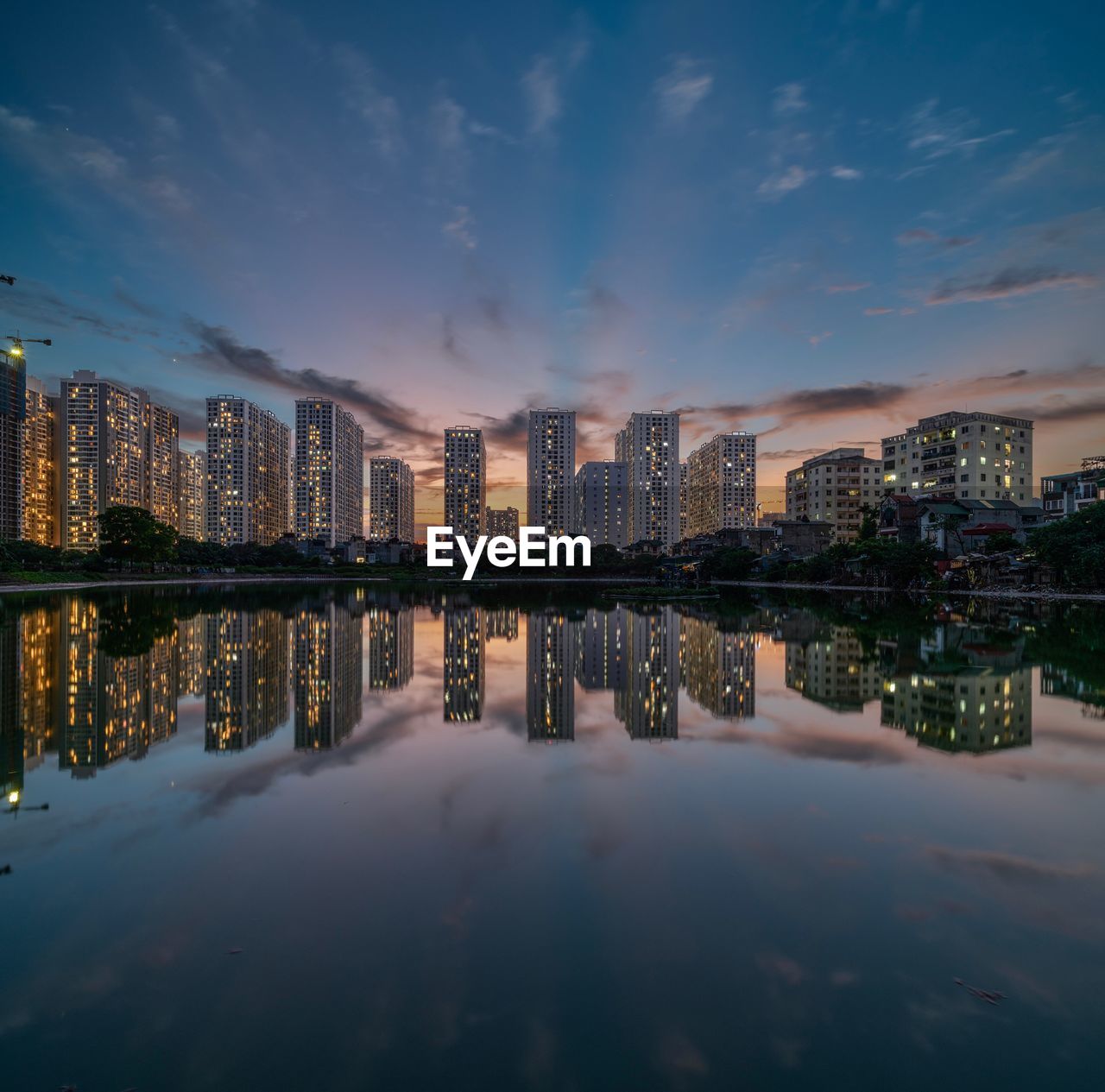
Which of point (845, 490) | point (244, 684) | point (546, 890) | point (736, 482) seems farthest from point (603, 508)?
point (546, 890)

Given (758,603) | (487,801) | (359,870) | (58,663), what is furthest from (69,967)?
(758,603)

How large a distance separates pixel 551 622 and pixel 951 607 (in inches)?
1234

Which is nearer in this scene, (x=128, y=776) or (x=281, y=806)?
(x=281, y=806)

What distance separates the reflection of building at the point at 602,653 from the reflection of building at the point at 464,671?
10.8ft

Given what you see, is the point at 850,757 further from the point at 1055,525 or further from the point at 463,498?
the point at 463,498

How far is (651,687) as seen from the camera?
57.4 ft

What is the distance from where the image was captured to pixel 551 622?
35.6 metres

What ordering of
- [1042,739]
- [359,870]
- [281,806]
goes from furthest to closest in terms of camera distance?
[1042,739] < [281,806] < [359,870]

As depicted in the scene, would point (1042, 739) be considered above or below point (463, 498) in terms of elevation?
below

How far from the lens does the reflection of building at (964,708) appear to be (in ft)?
40.0

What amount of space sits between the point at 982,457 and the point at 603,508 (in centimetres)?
9991

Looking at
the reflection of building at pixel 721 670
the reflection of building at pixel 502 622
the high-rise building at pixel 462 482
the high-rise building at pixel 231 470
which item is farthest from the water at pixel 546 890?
the high-rise building at pixel 231 470

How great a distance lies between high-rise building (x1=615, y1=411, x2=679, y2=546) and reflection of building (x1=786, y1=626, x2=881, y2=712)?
153 meters

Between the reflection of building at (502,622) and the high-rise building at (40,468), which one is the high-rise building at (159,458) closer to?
the high-rise building at (40,468)
